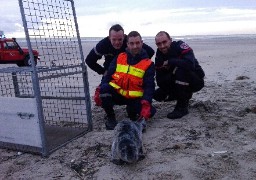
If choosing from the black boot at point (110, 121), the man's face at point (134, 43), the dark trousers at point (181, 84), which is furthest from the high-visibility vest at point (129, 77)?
the dark trousers at point (181, 84)

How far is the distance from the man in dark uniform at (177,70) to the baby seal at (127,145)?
5.09 feet

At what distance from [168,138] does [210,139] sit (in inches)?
21.3

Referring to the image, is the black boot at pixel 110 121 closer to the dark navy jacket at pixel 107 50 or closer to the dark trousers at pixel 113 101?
the dark trousers at pixel 113 101

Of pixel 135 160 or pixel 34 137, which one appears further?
pixel 34 137

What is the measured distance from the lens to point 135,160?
146 inches

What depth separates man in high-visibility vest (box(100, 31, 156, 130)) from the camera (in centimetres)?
476

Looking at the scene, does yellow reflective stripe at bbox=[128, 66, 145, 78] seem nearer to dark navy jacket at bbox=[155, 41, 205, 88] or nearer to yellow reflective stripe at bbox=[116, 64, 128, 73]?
yellow reflective stripe at bbox=[116, 64, 128, 73]

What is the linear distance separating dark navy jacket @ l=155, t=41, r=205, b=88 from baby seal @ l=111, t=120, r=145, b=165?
1.63 meters

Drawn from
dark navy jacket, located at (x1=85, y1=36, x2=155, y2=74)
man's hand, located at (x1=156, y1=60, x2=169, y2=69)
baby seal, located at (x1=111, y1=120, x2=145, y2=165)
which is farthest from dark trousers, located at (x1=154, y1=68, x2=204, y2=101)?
baby seal, located at (x1=111, y1=120, x2=145, y2=165)

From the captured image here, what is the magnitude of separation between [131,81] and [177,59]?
87 centimetres

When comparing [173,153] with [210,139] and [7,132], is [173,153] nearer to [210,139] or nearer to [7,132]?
[210,139]

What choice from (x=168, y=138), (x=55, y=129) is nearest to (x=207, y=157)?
(x=168, y=138)

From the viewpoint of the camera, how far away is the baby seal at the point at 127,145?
3.63m

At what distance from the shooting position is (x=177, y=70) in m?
5.28
